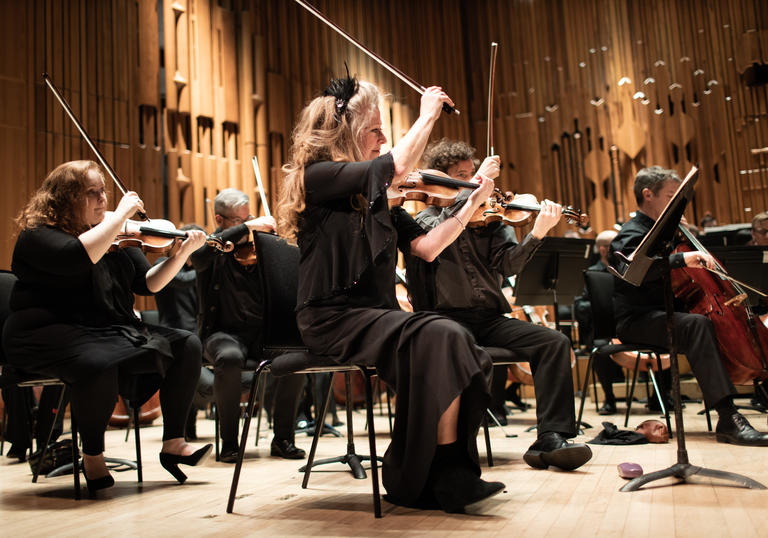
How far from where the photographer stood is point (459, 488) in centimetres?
174

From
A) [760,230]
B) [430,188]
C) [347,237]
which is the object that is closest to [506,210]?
[430,188]

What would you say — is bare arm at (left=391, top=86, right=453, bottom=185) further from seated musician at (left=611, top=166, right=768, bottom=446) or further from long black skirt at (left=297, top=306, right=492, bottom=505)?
seated musician at (left=611, top=166, right=768, bottom=446)

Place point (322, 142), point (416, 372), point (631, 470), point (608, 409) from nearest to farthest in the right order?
point (416, 372) → point (322, 142) → point (631, 470) → point (608, 409)

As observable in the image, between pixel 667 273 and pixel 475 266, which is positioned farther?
pixel 475 266

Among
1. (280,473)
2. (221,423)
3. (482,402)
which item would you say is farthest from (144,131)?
(482,402)

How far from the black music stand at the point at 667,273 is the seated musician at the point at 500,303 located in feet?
0.93

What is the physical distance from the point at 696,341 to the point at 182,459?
6.73 feet

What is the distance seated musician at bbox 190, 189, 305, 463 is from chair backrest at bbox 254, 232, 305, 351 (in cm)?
88

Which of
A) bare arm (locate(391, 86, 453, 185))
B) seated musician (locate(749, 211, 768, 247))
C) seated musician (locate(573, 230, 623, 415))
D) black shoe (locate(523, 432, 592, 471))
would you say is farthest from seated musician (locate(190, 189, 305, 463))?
seated musician (locate(749, 211, 768, 247))

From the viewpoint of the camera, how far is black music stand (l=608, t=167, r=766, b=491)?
195 cm

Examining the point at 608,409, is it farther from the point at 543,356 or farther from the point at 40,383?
the point at 40,383

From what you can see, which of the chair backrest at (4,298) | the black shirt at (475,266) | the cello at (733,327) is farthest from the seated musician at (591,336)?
the chair backrest at (4,298)

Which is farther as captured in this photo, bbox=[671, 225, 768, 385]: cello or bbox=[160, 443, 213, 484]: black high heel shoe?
bbox=[671, 225, 768, 385]: cello

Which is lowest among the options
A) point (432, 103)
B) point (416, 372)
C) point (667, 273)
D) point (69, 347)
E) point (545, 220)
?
point (416, 372)
